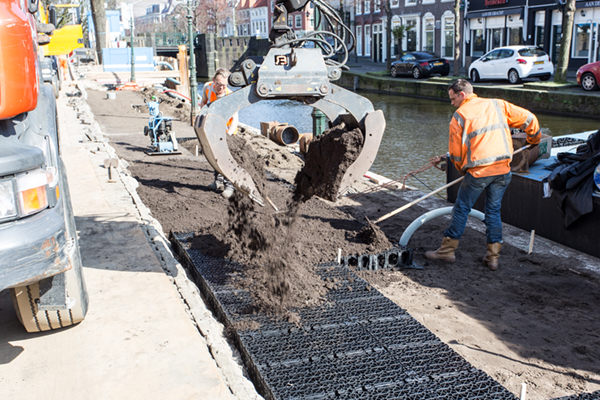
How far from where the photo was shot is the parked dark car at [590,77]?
18.9 m

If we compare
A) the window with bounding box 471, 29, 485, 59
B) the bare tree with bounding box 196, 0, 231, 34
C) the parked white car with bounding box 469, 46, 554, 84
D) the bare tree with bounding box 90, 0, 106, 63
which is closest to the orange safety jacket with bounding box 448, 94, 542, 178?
the parked white car with bounding box 469, 46, 554, 84

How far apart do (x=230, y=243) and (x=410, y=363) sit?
2459 mm

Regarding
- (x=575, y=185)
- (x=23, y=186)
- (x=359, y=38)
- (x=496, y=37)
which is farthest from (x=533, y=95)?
(x=359, y=38)

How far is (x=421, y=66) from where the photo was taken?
92.1ft

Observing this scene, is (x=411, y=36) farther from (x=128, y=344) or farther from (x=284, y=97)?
(x=128, y=344)

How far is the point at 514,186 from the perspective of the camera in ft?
23.8

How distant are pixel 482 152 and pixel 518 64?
62.9 ft

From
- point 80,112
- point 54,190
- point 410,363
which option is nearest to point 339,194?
point 410,363

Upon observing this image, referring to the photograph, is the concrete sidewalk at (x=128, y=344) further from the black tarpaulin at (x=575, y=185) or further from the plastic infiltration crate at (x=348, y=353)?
the black tarpaulin at (x=575, y=185)

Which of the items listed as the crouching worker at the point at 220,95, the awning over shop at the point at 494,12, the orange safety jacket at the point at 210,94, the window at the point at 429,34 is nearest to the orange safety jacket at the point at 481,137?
the crouching worker at the point at 220,95

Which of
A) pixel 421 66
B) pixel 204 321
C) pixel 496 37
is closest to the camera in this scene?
pixel 204 321

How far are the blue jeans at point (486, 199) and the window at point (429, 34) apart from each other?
1427 inches

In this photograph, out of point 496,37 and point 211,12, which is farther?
point 211,12

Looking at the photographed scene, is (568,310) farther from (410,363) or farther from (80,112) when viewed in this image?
(80,112)
